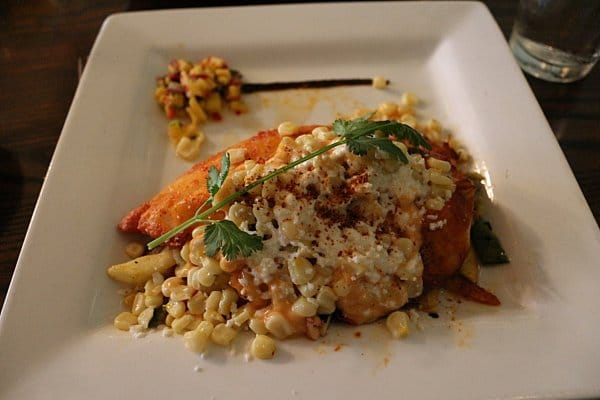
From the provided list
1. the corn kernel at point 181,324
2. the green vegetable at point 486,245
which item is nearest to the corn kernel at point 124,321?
the corn kernel at point 181,324

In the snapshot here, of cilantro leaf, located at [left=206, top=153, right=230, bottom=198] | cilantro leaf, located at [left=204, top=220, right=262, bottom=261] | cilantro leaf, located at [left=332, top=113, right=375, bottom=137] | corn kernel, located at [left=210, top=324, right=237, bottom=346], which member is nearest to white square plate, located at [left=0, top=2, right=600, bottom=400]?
corn kernel, located at [left=210, top=324, right=237, bottom=346]

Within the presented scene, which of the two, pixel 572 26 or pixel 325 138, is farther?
pixel 572 26

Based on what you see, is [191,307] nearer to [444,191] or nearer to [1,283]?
[1,283]

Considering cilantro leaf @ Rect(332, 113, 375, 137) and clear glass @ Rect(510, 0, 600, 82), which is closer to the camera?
cilantro leaf @ Rect(332, 113, 375, 137)

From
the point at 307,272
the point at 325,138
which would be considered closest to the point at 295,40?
the point at 325,138

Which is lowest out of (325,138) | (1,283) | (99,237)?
(1,283)

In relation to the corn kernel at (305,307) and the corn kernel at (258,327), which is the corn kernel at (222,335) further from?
the corn kernel at (305,307)

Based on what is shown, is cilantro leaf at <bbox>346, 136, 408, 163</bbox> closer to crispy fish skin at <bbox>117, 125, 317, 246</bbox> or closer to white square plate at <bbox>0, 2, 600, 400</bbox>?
crispy fish skin at <bbox>117, 125, 317, 246</bbox>
